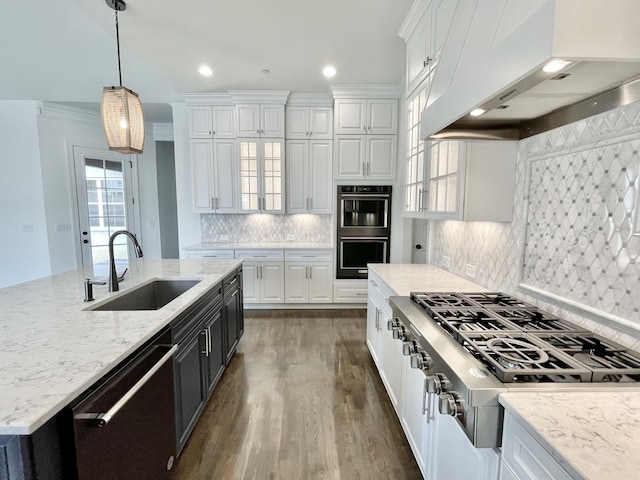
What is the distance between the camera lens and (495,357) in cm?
104

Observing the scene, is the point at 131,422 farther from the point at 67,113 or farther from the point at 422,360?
the point at 67,113

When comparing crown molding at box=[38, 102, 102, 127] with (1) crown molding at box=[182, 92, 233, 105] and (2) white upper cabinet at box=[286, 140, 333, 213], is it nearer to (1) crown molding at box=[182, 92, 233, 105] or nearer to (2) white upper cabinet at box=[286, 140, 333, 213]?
(1) crown molding at box=[182, 92, 233, 105]

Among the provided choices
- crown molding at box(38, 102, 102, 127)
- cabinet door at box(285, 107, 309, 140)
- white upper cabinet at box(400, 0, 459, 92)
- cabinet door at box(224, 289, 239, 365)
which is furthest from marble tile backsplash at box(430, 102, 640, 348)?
crown molding at box(38, 102, 102, 127)

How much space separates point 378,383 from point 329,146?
3017 millimetres

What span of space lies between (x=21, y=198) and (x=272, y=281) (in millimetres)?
4143

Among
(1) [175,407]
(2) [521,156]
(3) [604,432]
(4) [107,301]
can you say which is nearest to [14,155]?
(4) [107,301]

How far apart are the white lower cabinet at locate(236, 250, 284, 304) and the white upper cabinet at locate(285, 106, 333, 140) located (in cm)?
165

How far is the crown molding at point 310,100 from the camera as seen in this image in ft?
13.5

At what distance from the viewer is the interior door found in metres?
5.09

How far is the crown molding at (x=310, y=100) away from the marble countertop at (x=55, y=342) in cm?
304

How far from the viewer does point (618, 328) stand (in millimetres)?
A: 1130

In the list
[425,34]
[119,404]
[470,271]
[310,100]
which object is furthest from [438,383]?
[310,100]

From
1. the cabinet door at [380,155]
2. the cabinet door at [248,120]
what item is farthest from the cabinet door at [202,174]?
the cabinet door at [380,155]

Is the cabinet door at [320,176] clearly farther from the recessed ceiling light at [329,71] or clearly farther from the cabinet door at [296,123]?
the recessed ceiling light at [329,71]
